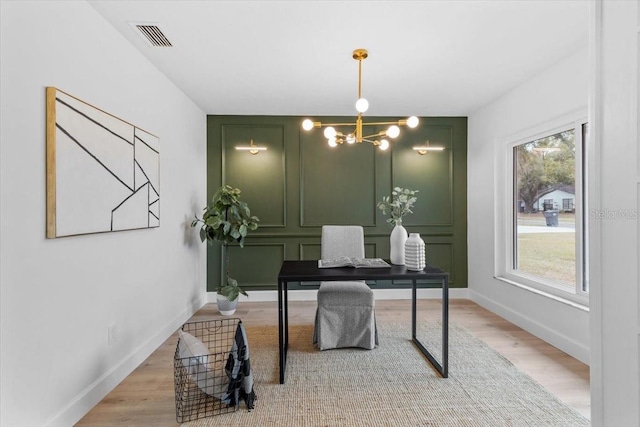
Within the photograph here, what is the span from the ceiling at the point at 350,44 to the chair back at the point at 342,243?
58.2 inches

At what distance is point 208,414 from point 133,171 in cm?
176

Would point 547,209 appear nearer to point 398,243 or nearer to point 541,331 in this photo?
point 541,331

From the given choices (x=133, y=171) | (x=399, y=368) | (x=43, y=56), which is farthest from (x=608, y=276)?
(x=133, y=171)

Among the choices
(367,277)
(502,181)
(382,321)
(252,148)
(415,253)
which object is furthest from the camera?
(252,148)

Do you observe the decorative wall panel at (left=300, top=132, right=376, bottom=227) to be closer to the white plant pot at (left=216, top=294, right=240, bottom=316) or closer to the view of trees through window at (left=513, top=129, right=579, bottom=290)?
the white plant pot at (left=216, top=294, right=240, bottom=316)

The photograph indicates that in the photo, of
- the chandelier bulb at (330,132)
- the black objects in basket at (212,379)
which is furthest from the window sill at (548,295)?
the black objects in basket at (212,379)

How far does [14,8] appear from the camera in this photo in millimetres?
1620

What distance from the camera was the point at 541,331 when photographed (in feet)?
10.7

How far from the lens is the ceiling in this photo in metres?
2.26

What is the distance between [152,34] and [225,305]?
279 cm

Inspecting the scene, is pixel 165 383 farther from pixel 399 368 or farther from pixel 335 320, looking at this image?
pixel 399 368

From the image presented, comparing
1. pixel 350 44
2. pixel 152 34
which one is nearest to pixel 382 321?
pixel 350 44

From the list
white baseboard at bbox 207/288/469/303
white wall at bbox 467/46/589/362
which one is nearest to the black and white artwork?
white baseboard at bbox 207/288/469/303

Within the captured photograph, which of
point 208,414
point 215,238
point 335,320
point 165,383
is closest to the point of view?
point 208,414
